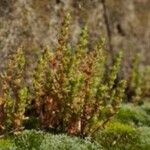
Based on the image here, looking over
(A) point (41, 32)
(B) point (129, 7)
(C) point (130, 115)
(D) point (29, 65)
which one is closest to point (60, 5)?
(A) point (41, 32)

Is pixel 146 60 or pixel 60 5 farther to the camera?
pixel 146 60

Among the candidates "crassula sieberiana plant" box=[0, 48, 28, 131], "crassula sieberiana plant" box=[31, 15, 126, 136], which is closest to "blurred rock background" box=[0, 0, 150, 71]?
"crassula sieberiana plant" box=[0, 48, 28, 131]

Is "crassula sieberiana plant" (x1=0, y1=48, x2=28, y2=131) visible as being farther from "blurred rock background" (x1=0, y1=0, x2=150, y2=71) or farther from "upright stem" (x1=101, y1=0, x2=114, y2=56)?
"upright stem" (x1=101, y1=0, x2=114, y2=56)

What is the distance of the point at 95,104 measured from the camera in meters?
17.5

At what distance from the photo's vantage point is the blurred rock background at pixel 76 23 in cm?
Answer: 1956

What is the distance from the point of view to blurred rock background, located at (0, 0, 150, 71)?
19.6 meters

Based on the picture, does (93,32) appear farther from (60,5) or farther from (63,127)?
(63,127)

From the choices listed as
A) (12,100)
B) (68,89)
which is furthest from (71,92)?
(12,100)

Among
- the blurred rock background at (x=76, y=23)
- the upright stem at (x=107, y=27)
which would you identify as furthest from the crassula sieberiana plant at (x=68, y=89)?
the upright stem at (x=107, y=27)

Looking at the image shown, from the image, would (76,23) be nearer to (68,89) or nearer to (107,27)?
(107,27)

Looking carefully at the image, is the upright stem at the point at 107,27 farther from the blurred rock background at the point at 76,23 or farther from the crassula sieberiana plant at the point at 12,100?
the crassula sieberiana plant at the point at 12,100

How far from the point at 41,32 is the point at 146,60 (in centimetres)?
888

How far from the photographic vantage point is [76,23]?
23.1 metres

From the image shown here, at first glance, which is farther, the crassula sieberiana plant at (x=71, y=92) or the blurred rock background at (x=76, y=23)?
the blurred rock background at (x=76, y=23)
